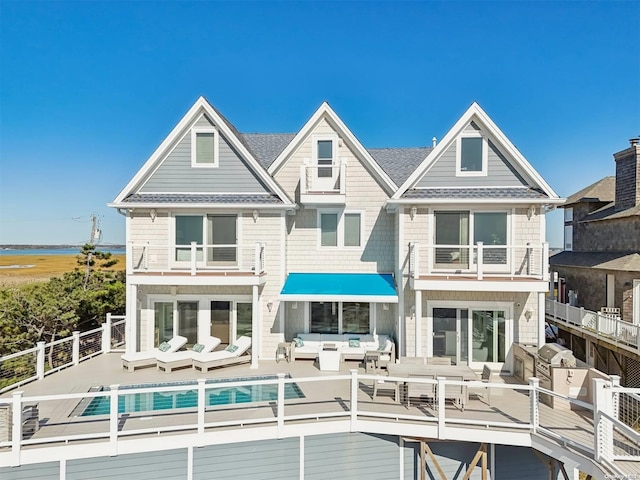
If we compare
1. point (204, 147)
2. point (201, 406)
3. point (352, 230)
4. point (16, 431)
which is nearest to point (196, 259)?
point (204, 147)

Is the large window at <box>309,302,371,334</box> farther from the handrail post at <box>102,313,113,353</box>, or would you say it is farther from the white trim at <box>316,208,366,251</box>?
the handrail post at <box>102,313,113,353</box>

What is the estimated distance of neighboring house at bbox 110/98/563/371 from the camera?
722 inches

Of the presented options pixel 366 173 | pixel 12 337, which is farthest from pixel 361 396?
pixel 12 337

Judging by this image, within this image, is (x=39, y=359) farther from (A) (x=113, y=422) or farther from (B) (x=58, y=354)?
(A) (x=113, y=422)

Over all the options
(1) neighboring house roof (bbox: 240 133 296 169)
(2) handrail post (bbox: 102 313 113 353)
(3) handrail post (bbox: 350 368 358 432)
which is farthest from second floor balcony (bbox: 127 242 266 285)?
(3) handrail post (bbox: 350 368 358 432)

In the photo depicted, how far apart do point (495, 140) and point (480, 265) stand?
647cm

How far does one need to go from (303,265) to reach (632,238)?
20603mm

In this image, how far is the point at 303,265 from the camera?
21344 mm

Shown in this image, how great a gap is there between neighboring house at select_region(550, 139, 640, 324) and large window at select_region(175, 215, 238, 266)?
2262cm

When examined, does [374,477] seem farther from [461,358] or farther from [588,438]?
[461,358]

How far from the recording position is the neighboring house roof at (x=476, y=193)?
18188 mm

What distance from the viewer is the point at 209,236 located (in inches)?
796

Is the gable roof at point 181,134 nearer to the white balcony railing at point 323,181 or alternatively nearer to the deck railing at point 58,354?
the white balcony railing at point 323,181

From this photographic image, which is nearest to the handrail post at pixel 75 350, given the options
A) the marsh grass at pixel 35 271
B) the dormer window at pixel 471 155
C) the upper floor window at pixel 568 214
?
the marsh grass at pixel 35 271
